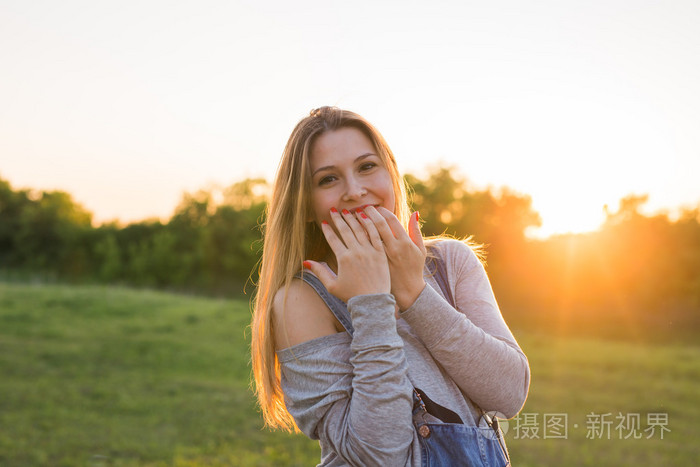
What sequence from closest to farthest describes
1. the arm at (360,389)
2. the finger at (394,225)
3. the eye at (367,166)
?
the arm at (360,389) < the finger at (394,225) < the eye at (367,166)

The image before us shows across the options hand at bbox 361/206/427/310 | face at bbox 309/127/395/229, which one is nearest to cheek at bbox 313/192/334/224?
face at bbox 309/127/395/229

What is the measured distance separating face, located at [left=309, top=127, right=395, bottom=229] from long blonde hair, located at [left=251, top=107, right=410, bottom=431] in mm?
32

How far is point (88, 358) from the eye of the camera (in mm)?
11352

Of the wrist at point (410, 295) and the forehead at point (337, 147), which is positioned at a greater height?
the forehead at point (337, 147)

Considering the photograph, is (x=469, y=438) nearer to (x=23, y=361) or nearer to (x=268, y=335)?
(x=268, y=335)

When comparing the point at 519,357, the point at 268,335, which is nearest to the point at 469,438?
the point at 519,357

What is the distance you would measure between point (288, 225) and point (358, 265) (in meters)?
0.46

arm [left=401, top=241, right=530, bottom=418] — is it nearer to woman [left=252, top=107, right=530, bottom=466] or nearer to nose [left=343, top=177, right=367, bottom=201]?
woman [left=252, top=107, right=530, bottom=466]

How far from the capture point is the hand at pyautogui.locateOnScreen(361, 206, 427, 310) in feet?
5.41

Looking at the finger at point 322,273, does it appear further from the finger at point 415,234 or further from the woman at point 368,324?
the finger at point 415,234

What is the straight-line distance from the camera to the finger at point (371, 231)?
1.69 meters

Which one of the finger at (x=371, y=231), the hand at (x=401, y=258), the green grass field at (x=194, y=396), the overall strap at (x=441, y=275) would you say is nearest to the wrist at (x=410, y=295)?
the hand at (x=401, y=258)

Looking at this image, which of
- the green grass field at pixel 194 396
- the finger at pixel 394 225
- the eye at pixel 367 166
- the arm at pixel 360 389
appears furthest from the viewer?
the green grass field at pixel 194 396

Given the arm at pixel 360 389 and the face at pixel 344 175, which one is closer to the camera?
the arm at pixel 360 389
